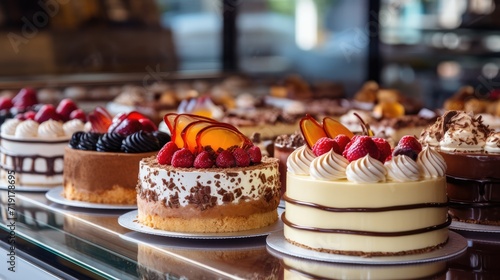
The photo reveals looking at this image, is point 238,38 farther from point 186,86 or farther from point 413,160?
point 413,160

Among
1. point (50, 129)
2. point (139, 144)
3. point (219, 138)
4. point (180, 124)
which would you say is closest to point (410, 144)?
point (219, 138)

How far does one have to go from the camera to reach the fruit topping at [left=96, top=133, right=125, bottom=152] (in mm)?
3713

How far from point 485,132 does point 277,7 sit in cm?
612

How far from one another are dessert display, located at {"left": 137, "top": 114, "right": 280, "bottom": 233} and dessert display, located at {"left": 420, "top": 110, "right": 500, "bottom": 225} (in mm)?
620

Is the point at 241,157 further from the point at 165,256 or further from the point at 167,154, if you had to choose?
the point at 165,256

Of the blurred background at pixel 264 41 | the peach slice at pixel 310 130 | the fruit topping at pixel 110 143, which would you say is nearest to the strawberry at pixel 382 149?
the peach slice at pixel 310 130

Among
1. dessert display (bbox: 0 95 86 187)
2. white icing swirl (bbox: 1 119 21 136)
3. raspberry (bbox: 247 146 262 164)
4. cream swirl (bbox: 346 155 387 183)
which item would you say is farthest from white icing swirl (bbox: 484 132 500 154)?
white icing swirl (bbox: 1 119 21 136)

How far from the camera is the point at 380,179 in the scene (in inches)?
108

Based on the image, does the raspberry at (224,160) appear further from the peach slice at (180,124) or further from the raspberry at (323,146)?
the raspberry at (323,146)

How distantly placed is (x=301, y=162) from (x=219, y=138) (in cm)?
43

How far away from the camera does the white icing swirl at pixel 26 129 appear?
13.6 feet

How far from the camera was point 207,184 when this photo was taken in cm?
312

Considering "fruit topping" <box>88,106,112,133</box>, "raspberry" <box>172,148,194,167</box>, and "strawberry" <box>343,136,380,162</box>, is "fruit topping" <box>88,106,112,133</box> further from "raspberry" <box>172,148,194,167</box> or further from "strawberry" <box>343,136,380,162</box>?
"strawberry" <box>343,136,380,162</box>

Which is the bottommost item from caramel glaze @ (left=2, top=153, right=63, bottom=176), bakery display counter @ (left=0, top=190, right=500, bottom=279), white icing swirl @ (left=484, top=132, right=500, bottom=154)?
bakery display counter @ (left=0, top=190, right=500, bottom=279)
